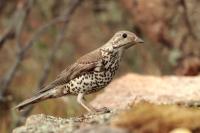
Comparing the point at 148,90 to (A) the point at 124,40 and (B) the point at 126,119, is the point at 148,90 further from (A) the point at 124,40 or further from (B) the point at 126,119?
(B) the point at 126,119

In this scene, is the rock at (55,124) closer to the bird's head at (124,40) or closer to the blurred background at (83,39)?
the bird's head at (124,40)

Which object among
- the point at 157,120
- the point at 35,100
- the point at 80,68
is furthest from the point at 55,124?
the point at 35,100

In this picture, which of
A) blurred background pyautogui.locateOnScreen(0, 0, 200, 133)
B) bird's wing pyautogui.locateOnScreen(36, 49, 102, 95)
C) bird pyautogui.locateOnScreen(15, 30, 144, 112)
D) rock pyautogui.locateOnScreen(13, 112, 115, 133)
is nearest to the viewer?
rock pyautogui.locateOnScreen(13, 112, 115, 133)

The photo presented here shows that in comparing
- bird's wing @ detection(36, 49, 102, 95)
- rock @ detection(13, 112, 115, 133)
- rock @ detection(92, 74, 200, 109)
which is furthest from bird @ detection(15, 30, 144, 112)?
rock @ detection(13, 112, 115, 133)

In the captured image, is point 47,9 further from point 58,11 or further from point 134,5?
point 134,5

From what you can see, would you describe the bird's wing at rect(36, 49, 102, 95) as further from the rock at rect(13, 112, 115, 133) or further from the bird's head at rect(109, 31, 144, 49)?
the rock at rect(13, 112, 115, 133)

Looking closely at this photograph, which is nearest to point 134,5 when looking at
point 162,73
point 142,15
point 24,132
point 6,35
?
point 142,15

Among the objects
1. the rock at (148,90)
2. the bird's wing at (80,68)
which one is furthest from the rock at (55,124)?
the rock at (148,90)
